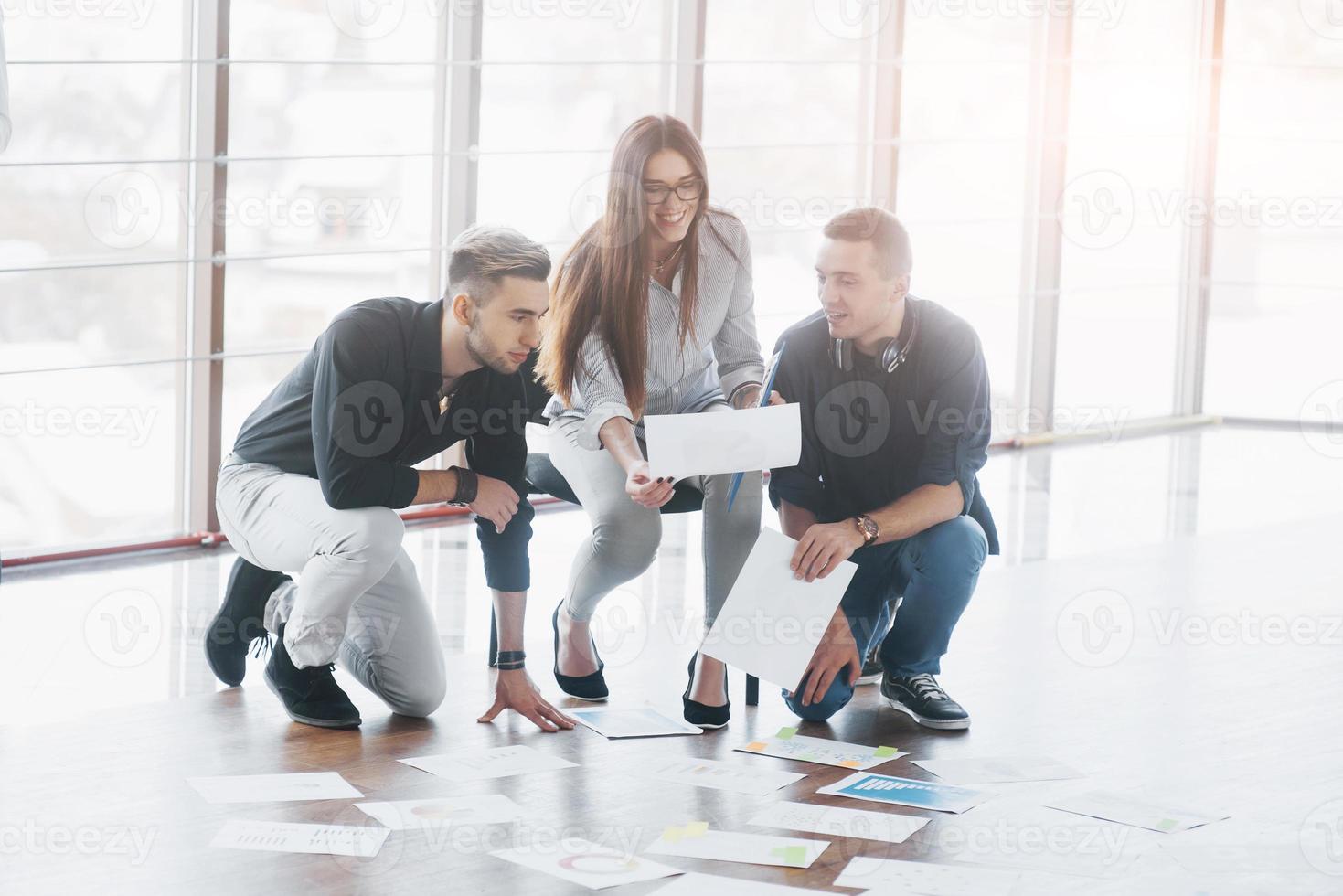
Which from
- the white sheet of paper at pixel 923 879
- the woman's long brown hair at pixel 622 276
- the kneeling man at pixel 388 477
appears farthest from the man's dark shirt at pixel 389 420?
the white sheet of paper at pixel 923 879

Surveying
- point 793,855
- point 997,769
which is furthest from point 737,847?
point 997,769

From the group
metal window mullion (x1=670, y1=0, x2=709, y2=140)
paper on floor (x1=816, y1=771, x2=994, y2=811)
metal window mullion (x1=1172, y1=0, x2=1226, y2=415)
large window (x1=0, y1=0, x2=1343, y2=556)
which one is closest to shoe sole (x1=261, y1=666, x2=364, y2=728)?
Result: paper on floor (x1=816, y1=771, x2=994, y2=811)

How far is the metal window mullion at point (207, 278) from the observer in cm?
400

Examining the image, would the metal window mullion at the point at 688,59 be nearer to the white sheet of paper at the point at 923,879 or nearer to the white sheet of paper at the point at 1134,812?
the white sheet of paper at the point at 1134,812

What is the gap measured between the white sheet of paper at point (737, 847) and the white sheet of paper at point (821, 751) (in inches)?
13.9

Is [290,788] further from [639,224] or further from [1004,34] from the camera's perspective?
[1004,34]

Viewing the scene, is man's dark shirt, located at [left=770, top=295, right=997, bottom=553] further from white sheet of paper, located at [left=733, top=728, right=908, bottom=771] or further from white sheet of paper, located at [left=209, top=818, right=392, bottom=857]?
white sheet of paper, located at [left=209, top=818, right=392, bottom=857]

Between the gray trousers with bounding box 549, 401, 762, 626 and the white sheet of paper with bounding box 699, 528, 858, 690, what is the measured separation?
121 mm

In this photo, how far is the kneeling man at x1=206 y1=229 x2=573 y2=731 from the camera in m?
2.53

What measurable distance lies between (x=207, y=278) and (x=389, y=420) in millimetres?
1733

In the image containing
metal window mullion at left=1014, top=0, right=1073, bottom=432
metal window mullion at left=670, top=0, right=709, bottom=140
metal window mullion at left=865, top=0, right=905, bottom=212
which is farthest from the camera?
metal window mullion at left=1014, top=0, right=1073, bottom=432

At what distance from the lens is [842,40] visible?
18.2 feet

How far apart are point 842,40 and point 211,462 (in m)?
2.66

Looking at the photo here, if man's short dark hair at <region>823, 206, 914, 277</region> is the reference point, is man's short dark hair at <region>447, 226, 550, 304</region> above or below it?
below
